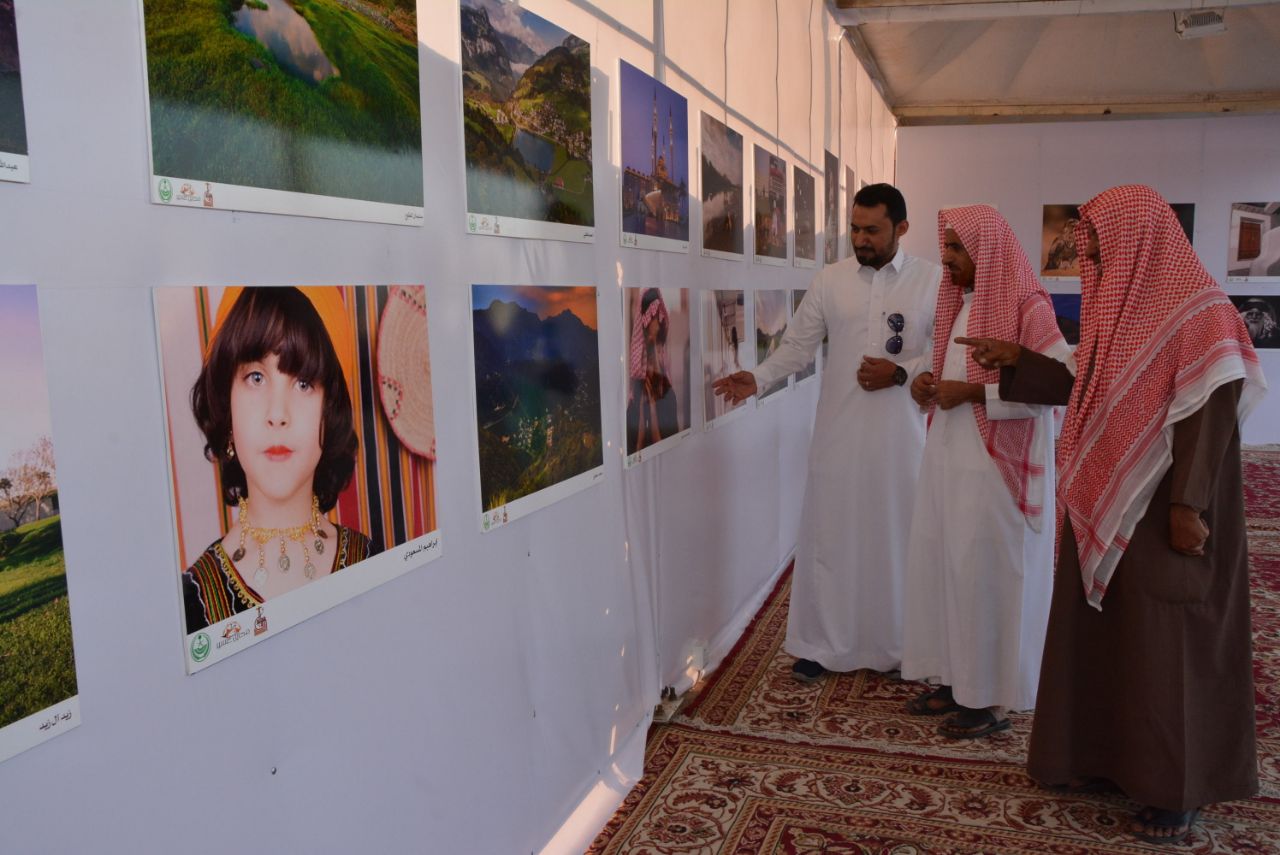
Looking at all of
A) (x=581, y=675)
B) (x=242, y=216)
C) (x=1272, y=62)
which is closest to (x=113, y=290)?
(x=242, y=216)

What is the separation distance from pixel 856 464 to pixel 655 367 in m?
1.08

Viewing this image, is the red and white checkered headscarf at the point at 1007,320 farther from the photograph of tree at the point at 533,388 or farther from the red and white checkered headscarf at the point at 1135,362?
the photograph of tree at the point at 533,388

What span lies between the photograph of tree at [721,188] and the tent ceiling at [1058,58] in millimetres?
3279

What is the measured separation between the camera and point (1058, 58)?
957cm

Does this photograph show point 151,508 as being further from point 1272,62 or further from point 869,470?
point 1272,62

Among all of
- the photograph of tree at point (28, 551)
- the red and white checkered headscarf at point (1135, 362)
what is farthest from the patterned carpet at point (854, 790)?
the photograph of tree at point (28, 551)

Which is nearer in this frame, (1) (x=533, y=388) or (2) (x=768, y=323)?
(1) (x=533, y=388)

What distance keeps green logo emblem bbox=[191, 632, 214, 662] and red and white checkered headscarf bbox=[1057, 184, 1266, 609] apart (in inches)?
90.9

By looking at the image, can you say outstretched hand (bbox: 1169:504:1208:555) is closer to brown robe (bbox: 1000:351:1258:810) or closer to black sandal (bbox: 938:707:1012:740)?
brown robe (bbox: 1000:351:1258:810)

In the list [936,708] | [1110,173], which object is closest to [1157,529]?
[936,708]

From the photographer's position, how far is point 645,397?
129 inches

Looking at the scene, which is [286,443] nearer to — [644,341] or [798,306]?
[644,341]

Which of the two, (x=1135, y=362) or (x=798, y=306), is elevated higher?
(x=798, y=306)

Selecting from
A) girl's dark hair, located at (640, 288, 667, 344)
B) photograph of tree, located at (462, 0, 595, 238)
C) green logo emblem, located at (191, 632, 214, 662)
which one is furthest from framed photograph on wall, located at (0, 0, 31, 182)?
girl's dark hair, located at (640, 288, 667, 344)
